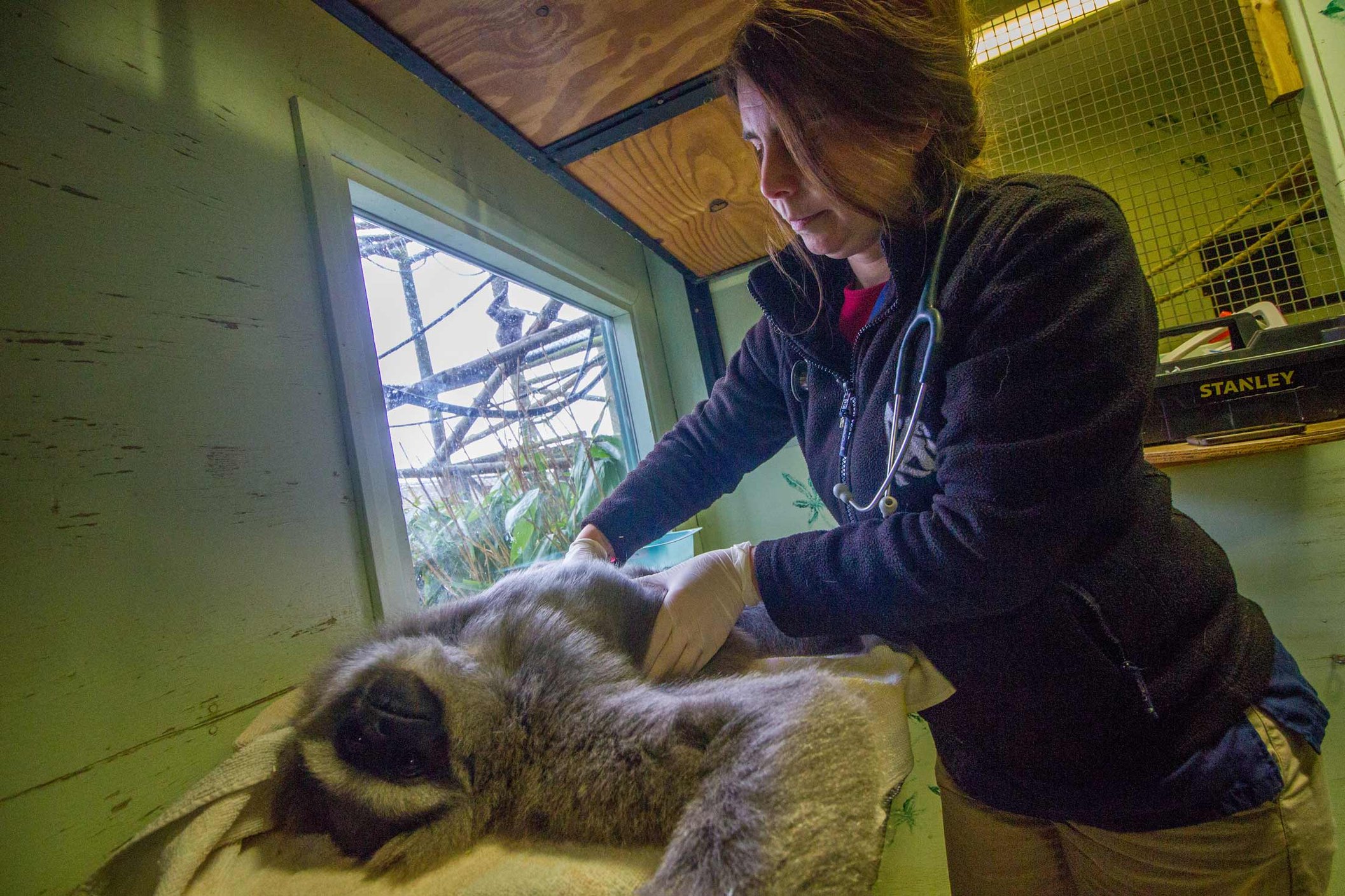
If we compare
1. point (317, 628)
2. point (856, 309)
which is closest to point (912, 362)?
point (856, 309)

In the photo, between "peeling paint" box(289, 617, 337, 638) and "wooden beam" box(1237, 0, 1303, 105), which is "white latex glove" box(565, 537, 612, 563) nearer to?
"peeling paint" box(289, 617, 337, 638)

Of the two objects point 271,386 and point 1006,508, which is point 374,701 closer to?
point 271,386

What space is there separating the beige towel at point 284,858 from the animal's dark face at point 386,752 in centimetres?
4

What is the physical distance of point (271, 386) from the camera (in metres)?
1.03

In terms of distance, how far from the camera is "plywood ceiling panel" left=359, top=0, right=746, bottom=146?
1.15m

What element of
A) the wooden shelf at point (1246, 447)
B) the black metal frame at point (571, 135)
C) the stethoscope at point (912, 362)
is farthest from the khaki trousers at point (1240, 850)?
the black metal frame at point (571, 135)

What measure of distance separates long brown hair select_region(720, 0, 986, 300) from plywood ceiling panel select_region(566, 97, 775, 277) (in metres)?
0.51

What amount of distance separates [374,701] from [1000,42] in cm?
252

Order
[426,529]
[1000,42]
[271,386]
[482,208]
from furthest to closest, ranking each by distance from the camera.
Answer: [1000,42] → [482,208] → [426,529] → [271,386]

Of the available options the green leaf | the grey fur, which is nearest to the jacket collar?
the grey fur

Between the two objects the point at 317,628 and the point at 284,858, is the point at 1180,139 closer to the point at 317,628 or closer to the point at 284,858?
the point at 317,628

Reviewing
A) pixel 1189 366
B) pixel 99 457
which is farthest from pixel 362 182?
pixel 1189 366

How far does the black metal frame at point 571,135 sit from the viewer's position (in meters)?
1.17

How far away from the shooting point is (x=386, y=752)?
30.7 inches
